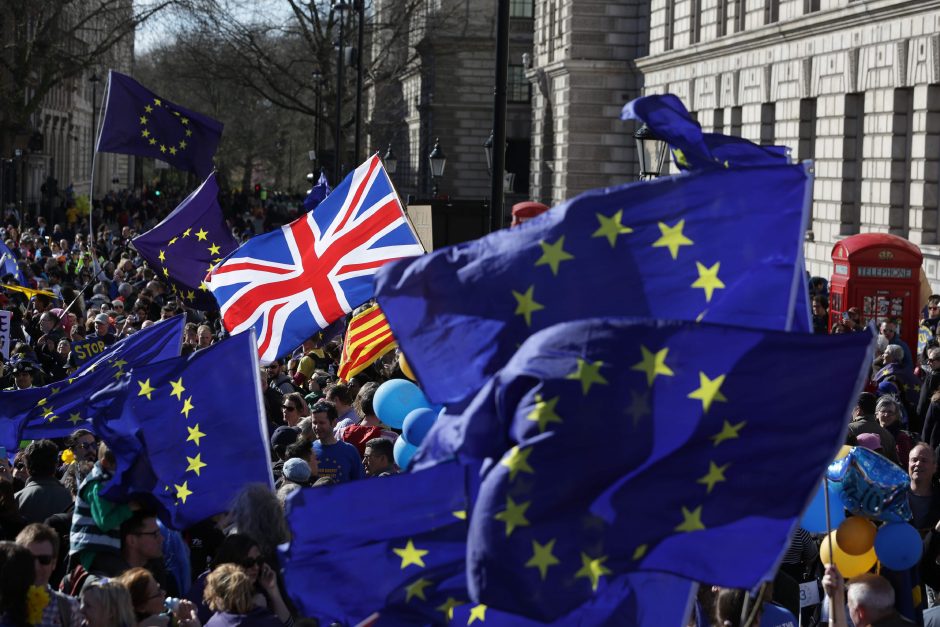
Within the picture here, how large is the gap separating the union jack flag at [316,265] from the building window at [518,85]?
2117 inches

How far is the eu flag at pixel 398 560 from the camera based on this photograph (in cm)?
571

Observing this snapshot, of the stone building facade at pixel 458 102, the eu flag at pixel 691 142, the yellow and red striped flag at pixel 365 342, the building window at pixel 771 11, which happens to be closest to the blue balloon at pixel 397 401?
the yellow and red striped flag at pixel 365 342

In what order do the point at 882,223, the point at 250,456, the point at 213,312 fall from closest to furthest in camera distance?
the point at 250,456 < the point at 213,312 < the point at 882,223

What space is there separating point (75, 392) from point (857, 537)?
5255 millimetres

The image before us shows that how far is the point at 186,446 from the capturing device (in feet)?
27.4

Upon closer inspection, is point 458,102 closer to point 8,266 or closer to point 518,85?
point 518,85

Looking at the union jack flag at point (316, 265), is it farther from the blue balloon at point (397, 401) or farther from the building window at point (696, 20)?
the building window at point (696, 20)

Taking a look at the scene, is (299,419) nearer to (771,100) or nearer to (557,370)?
(557,370)

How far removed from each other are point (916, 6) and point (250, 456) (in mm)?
19596

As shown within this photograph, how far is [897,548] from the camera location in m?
7.15

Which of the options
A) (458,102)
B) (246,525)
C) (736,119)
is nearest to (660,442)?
(246,525)

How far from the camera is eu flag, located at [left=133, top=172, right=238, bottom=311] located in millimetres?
15828

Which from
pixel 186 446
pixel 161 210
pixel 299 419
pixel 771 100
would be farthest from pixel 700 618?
pixel 161 210

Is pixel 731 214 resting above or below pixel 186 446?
above
